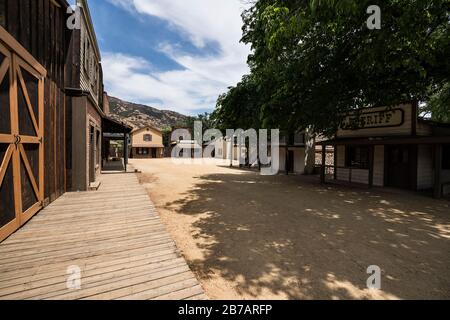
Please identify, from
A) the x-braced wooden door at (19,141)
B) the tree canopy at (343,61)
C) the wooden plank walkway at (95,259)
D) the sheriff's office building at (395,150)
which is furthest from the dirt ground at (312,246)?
the tree canopy at (343,61)

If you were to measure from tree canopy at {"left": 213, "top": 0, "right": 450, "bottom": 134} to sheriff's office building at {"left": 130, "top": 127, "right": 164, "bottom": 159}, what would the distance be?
3652 centimetres

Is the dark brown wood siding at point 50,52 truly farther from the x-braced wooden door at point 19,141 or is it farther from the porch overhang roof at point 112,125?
the porch overhang roof at point 112,125

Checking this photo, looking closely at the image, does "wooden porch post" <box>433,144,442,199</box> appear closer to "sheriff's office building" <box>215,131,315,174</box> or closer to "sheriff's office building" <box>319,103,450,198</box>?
"sheriff's office building" <box>319,103,450,198</box>

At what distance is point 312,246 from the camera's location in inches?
188

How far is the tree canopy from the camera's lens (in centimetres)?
655

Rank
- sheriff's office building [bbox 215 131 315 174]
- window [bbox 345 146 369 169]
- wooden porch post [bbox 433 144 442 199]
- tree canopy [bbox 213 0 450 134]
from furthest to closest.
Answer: sheriff's office building [bbox 215 131 315 174], window [bbox 345 146 369 169], wooden porch post [bbox 433 144 442 199], tree canopy [bbox 213 0 450 134]

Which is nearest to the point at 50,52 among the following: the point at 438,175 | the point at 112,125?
the point at 112,125

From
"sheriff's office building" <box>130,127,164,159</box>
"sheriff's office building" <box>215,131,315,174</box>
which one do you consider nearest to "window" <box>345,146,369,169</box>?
"sheriff's office building" <box>215,131,315,174</box>

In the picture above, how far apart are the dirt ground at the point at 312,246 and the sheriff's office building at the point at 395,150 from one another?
3623 millimetres

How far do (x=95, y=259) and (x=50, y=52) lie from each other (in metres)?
5.75

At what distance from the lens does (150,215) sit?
5254mm

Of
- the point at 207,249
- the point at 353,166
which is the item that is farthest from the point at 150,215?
the point at 353,166

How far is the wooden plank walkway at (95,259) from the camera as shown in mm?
2531
